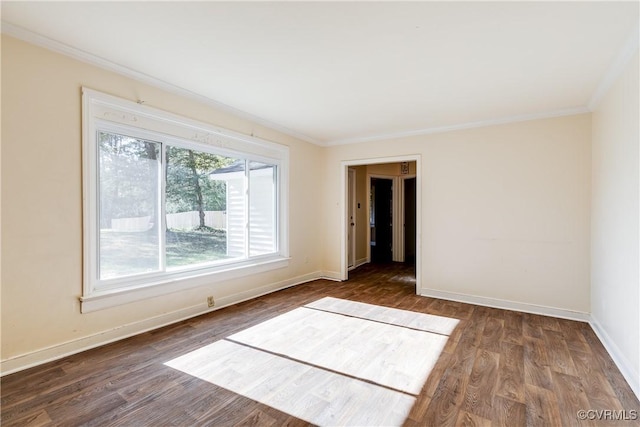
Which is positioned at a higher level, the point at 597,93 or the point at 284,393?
the point at 597,93

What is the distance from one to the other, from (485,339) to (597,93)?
9.25 feet

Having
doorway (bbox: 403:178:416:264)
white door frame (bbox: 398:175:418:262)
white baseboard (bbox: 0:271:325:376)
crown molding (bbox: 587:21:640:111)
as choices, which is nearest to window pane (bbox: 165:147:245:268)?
white baseboard (bbox: 0:271:325:376)

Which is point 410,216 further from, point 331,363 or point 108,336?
point 108,336

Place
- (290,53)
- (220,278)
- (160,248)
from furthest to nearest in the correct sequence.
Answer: (220,278)
(160,248)
(290,53)

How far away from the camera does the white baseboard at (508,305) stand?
3.55 m

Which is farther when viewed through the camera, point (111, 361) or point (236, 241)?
point (236, 241)

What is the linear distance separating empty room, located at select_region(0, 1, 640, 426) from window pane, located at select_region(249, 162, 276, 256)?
4 centimetres

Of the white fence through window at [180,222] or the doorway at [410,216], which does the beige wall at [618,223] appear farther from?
the doorway at [410,216]

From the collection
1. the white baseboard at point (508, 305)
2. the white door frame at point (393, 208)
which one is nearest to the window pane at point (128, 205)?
the white baseboard at point (508, 305)

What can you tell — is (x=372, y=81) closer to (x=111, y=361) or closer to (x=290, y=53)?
(x=290, y=53)

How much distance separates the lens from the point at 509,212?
394cm

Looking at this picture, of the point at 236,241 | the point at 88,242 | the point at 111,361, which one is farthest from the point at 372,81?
the point at 111,361

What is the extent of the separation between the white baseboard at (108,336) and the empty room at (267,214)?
0.7 inches

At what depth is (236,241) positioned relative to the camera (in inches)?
166
